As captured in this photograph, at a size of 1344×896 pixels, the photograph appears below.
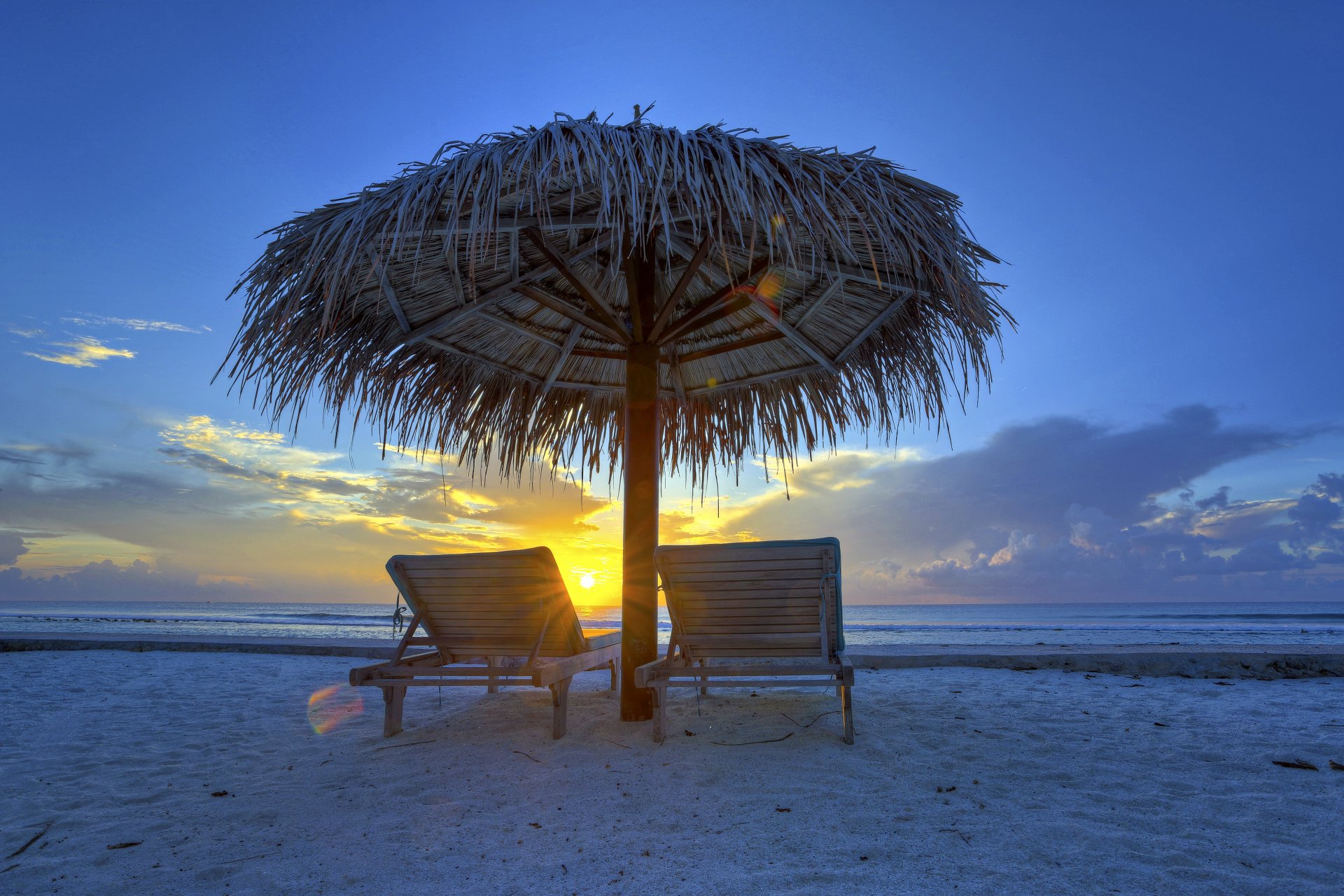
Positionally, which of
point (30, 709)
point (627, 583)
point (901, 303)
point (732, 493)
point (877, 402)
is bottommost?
point (30, 709)

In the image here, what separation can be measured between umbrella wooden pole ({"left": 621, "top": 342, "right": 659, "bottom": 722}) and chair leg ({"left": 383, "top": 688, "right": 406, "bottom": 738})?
3.64 feet

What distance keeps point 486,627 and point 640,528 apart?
3.14 ft

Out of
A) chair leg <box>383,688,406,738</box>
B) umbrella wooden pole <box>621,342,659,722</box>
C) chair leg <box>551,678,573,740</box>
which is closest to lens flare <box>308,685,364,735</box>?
chair leg <box>383,688,406,738</box>

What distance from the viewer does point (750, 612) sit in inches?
134

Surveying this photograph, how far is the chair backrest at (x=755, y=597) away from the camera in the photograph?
10.4ft

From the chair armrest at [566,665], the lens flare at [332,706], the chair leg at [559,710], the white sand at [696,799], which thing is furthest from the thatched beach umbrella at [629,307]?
the lens flare at [332,706]

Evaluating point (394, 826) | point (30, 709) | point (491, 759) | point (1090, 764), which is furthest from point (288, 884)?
point (30, 709)

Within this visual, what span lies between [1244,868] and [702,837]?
4.75 feet

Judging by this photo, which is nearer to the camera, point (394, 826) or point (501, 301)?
point (394, 826)

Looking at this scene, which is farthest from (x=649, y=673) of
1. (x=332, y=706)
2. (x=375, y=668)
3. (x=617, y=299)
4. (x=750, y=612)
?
(x=617, y=299)

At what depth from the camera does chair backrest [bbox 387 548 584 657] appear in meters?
3.17

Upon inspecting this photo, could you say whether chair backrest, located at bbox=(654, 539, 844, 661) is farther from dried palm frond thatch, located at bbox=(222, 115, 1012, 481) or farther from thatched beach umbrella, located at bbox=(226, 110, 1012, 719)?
dried palm frond thatch, located at bbox=(222, 115, 1012, 481)

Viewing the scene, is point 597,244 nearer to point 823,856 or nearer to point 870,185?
point 870,185

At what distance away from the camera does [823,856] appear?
188cm
